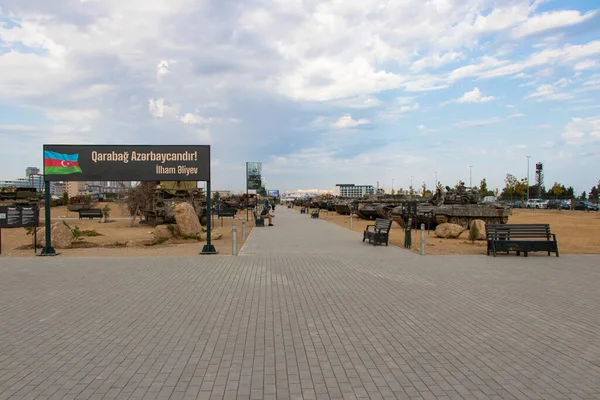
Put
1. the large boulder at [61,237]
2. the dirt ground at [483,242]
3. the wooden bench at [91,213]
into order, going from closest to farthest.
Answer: the dirt ground at [483,242], the large boulder at [61,237], the wooden bench at [91,213]

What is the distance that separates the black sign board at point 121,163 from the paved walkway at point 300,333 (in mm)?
3614

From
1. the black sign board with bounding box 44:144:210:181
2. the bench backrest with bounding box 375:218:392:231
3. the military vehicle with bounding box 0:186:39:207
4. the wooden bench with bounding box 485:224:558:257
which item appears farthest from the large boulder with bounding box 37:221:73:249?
the military vehicle with bounding box 0:186:39:207

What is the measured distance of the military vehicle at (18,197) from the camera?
1215 inches

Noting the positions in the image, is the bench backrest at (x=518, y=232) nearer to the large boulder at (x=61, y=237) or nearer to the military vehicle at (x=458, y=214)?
the military vehicle at (x=458, y=214)

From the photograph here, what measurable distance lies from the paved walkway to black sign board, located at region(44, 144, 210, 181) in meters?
3.61

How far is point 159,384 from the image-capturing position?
3.87 m

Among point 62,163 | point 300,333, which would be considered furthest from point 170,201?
point 300,333

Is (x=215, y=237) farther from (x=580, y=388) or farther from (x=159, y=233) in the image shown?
(x=580, y=388)

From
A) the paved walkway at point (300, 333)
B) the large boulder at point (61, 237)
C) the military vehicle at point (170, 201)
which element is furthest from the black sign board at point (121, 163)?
the military vehicle at point (170, 201)

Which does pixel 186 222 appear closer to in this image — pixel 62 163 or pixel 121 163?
pixel 121 163

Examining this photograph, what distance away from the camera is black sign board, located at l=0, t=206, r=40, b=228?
1287 centimetres

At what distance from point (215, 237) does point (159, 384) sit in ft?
→ 49.0

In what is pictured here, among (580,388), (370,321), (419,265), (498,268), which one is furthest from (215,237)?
(580,388)

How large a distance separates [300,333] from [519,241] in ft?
30.9
